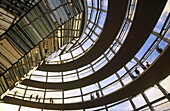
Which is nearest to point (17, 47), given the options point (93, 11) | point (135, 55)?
point (93, 11)

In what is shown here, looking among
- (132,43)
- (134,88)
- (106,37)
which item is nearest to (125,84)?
(134,88)

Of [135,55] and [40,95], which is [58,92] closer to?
[40,95]

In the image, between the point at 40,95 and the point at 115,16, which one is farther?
the point at 40,95

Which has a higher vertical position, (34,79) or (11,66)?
(34,79)

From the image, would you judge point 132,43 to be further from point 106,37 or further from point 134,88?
point 134,88

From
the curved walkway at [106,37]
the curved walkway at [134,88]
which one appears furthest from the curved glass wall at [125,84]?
the curved walkway at [106,37]

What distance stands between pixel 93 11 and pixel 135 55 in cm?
732

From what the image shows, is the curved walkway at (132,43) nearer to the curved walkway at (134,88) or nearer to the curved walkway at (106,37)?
the curved walkway at (106,37)

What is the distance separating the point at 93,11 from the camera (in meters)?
15.0

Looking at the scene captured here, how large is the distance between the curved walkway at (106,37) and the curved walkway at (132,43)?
5.32 ft

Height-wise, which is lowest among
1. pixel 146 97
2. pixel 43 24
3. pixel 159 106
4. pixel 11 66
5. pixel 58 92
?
pixel 159 106

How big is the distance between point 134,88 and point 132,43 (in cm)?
480

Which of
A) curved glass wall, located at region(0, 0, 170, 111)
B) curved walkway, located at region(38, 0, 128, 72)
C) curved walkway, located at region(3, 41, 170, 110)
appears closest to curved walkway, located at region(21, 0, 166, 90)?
curved glass wall, located at region(0, 0, 170, 111)

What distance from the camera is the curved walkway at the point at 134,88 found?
941 cm
